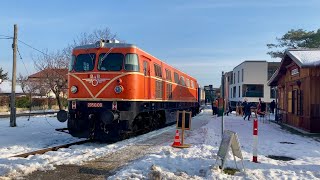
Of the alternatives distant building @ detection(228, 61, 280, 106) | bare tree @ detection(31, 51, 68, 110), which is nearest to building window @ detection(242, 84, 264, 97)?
distant building @ detection(228, 61, 280, 106)

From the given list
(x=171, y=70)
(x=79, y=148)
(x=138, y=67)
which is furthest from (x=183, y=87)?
(x=79, y=148)

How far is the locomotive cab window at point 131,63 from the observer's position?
13181 millimetres

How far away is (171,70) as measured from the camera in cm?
2059

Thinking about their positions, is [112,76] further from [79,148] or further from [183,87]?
[183,87]

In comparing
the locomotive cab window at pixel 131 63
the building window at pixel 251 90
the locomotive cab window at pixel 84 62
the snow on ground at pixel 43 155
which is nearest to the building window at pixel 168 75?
the snow on ground at pixel 43 155

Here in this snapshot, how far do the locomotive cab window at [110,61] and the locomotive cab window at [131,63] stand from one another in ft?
0.60

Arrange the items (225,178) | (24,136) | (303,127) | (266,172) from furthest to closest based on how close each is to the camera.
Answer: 1. (303,127)
2. (24,136)
3. (266,172)
4. (225,178)

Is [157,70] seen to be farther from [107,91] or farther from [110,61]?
[107,91]

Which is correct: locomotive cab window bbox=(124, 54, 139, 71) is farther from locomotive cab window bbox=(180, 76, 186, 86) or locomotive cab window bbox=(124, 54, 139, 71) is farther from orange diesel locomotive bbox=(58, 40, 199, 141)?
locomotive cab window bbox=(180, 76, 186, 86)

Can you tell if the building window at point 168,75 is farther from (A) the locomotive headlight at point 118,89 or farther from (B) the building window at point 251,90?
(B) the building window at point 251,90

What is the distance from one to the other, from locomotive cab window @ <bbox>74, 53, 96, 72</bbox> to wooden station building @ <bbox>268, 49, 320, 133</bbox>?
9.04 m

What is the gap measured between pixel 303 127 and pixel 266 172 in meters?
11.6

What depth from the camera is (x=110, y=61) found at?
1341 centimetres

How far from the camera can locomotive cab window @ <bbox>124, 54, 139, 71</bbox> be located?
43.2 feet
